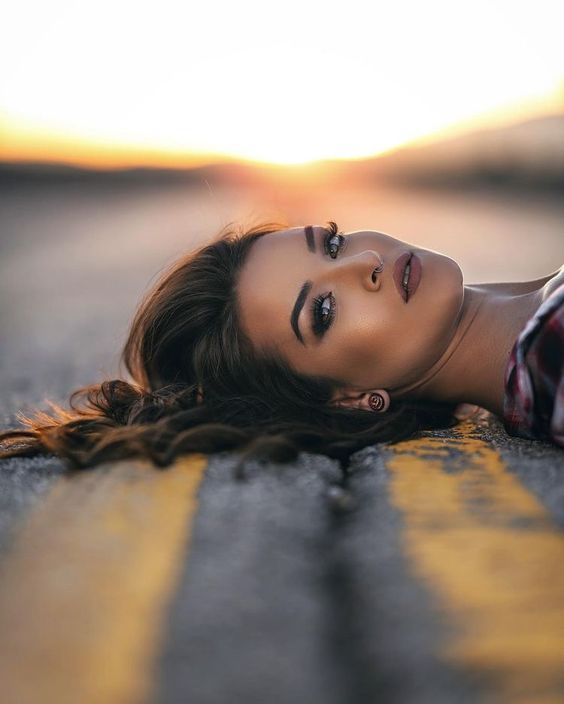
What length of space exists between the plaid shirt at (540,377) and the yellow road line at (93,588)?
1095 mm

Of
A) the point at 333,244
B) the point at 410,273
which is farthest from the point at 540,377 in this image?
the point at 333,244

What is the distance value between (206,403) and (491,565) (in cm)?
159

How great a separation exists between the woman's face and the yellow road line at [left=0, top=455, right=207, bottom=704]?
0.97 metres

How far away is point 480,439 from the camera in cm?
263

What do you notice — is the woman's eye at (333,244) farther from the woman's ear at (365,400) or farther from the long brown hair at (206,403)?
the woman's ear at (365,400)

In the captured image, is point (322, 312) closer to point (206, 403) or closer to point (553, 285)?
point (206, 403)

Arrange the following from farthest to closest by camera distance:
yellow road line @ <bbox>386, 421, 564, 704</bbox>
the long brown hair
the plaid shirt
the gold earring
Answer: the gold earring < the long brown hair < the plaid shirt < yellow road line @ <bbox>386, 421, 564, 704</bbox>

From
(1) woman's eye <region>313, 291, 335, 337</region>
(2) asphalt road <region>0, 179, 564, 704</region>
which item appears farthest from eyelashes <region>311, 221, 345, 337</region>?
(2) asphalt road <region>0, 179, 564, 704</region>

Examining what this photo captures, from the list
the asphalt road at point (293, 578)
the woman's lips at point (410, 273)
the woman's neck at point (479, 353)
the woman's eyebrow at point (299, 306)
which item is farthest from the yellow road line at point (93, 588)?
the woman's neck at point (479, 353)

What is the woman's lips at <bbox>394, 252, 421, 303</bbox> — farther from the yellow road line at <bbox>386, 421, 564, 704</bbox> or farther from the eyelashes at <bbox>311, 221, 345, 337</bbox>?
the yellow road line at <bbox>386, 421, 564, 704</bbox>

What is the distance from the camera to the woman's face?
2.86 metres

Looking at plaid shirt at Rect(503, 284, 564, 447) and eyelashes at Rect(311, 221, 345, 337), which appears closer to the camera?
plaid shirt at Rect(503, 284, 564, 447)

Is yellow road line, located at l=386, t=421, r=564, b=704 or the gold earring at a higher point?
yellow road line, located at l=386, t=421, r=564, b=704

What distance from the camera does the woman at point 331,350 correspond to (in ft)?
9.12
